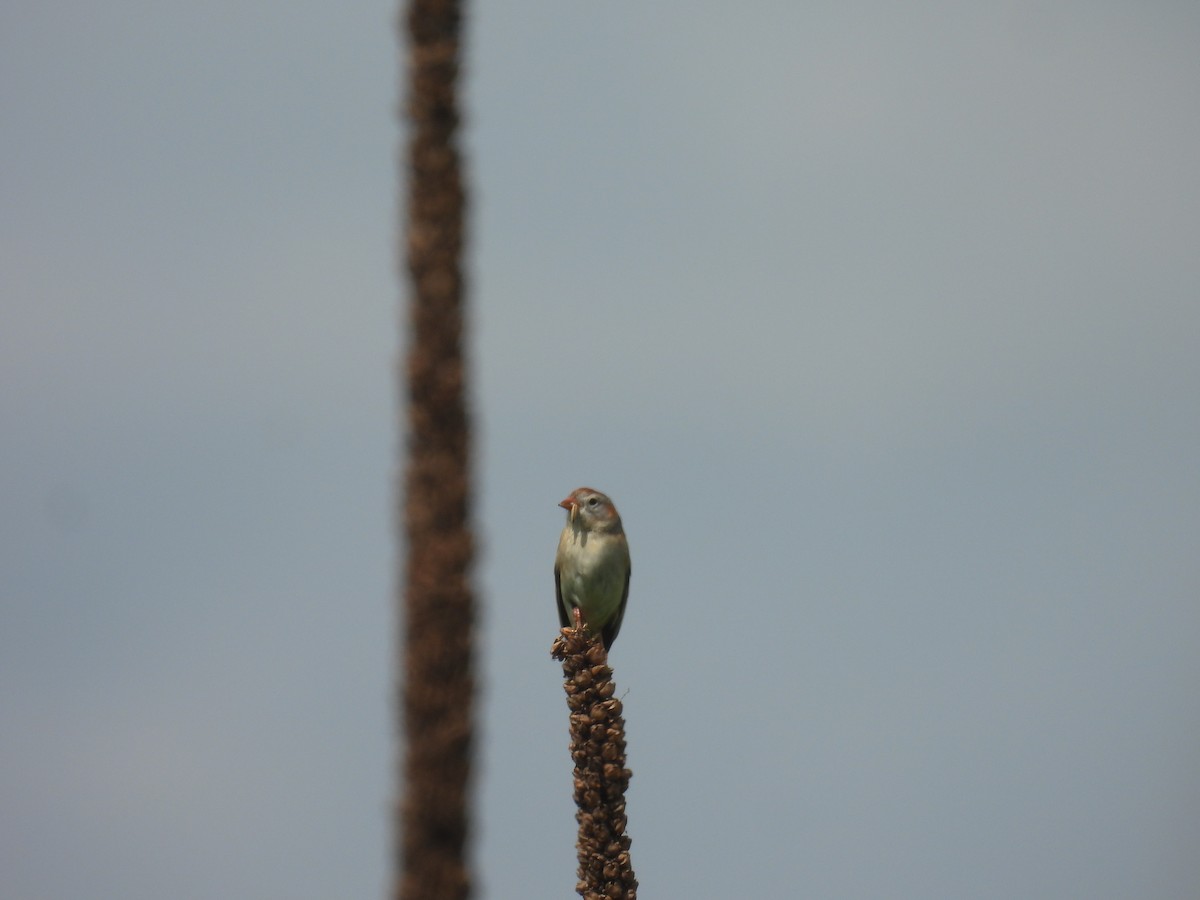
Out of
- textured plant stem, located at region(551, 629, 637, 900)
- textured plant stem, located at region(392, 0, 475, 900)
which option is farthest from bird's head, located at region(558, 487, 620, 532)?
textured plant stem, located at region(392, 0, 475, 900)

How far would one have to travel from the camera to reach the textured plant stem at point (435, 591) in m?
5.80

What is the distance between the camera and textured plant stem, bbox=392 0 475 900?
19.0 feet

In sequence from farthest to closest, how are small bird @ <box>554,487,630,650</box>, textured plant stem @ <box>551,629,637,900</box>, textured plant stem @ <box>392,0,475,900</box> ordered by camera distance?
1. small bird @ <box>554,487,630,650</box>
2. textured plant stem @ <box>551,629,637,900</box>
3. textured plant stem @ <box>392,0,475,900</box>

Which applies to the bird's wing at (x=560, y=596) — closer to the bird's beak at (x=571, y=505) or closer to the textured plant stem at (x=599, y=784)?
the bird's beak at (x=571, y=505)

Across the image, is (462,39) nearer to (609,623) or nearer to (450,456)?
(450,456)

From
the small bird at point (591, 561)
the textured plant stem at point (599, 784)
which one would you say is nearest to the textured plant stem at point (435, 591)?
the textured plant stem at point (599, 784)

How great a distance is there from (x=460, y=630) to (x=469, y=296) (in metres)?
1.18

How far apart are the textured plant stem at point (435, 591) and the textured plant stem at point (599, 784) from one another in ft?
19.7

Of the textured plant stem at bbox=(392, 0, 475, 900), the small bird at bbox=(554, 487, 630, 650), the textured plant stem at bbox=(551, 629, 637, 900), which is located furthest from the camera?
the small bird at bbox=(554, 487, 630, 650)

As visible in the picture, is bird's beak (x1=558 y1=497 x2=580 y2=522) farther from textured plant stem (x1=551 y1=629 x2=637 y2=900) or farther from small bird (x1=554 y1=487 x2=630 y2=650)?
textured plant stem (x1=551 y1=629 x2=637 y2=900)

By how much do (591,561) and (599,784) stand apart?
669cm

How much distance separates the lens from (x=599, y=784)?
39.1 feet

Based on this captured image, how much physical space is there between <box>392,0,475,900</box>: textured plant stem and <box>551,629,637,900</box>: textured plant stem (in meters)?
6.02

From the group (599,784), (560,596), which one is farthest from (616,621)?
(599,784)
